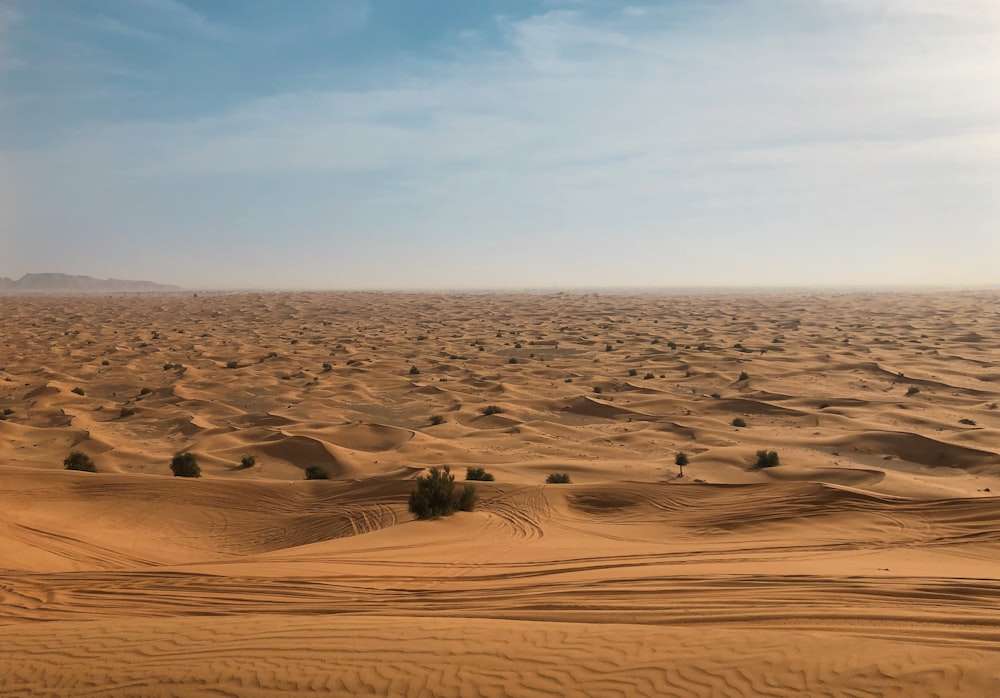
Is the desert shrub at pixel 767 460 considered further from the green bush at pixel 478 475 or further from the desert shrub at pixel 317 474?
the desert shrub at pixel 317 474

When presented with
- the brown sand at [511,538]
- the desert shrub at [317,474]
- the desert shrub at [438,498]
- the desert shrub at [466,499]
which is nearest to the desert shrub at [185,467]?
the brown sand at [511,538]

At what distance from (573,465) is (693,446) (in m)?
3.40

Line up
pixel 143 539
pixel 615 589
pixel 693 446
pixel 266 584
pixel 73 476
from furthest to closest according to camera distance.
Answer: pixel 693 446 < pixel 73 476 < pixel 143 539 < pixel 266 584 < pixel 615 589

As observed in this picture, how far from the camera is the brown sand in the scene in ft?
15.0

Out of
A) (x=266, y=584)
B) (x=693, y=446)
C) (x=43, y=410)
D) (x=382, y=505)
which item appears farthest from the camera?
(x=43, y=410)

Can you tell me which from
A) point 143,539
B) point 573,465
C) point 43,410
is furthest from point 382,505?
point 43,410

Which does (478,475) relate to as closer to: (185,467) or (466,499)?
(466,499)

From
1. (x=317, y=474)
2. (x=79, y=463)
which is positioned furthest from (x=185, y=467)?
(x=317, y=474)

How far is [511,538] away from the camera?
8820 millimetres

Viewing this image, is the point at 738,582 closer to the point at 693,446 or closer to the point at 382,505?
the point at 382,505

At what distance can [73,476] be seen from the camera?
37.8 feet

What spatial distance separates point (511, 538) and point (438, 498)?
1.52m

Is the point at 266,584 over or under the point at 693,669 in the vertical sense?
under

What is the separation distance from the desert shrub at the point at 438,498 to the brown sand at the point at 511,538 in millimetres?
320
